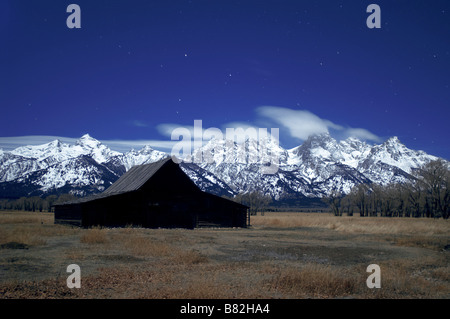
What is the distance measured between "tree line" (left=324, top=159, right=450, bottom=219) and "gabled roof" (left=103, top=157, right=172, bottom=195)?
193ft

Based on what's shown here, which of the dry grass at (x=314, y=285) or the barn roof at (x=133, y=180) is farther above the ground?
the barn roof at (x=133, y=180)

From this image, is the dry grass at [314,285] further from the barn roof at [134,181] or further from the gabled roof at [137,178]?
the gabled roof at [137,178]

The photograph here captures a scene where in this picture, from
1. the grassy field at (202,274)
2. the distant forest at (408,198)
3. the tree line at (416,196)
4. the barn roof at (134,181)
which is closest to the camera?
the grassy field at (202,274)

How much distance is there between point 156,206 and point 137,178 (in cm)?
654

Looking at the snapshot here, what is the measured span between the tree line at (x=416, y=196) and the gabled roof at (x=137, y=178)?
5869 cm

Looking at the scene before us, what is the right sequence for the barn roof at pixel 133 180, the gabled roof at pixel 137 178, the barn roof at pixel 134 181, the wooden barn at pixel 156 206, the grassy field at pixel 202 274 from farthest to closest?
the gabled roof at pixel 137 178 < the barn roof at pixel 133 180 < the barn roof at pixel 134 181 < the wooden barn at pixel 156 206 < the grassy field at pixel 202 274

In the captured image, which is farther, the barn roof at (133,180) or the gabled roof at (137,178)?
the gabled roof at (137,178)

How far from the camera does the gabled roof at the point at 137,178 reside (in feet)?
140

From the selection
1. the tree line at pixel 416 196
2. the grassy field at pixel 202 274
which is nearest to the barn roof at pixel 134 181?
the grassy field at pixel 202 274

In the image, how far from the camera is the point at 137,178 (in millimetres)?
46344

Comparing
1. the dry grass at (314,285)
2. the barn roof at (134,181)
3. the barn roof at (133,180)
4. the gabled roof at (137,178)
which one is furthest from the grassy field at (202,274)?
the gabled roof at (137,178)
